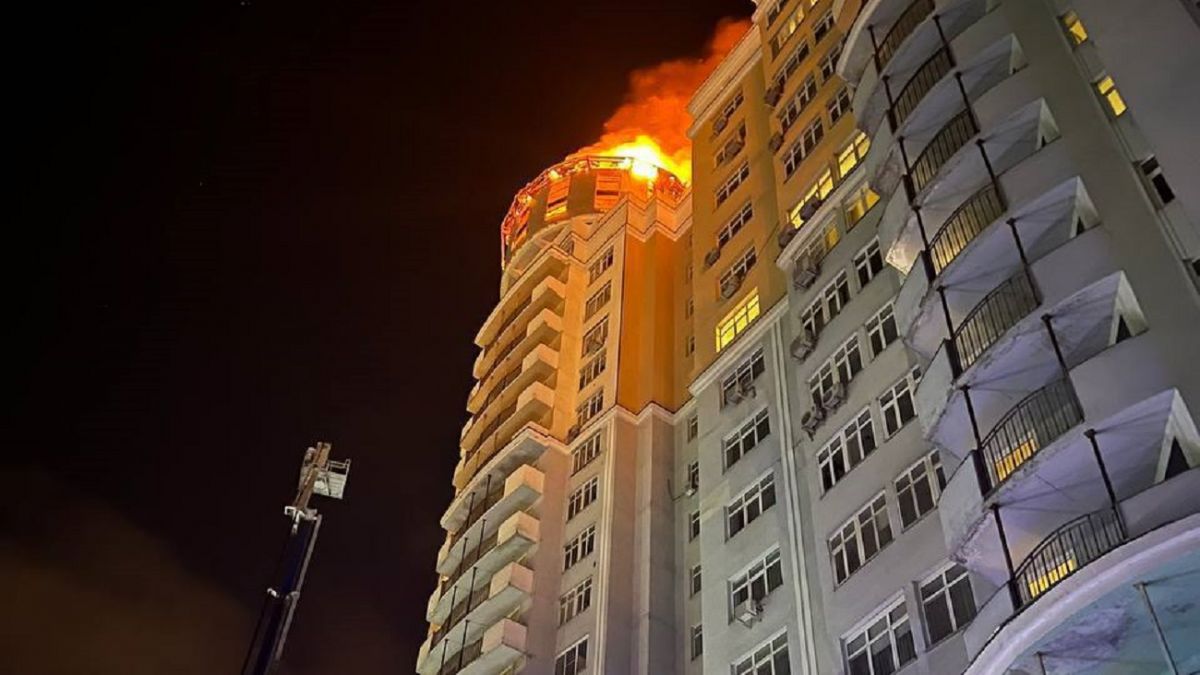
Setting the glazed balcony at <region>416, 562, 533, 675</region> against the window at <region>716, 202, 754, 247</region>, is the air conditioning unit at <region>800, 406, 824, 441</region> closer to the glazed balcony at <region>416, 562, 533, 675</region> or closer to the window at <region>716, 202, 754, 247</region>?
the window at <region>716, 202, 754, 247</region>

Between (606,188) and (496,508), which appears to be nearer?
(496,508)

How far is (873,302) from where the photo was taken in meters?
30.2

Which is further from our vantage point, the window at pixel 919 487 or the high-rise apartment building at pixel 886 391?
the window at pixel 919 487

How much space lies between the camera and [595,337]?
50531 mm

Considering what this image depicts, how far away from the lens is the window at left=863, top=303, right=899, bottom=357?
94.9 feet

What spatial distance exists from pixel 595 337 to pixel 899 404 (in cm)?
2452

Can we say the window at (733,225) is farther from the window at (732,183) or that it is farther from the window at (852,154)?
the window at (852,154)

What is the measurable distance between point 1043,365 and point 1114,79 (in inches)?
229

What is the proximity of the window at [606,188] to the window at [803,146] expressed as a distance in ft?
83.2

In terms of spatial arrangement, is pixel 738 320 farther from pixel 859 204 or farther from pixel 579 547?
pixel 579 547

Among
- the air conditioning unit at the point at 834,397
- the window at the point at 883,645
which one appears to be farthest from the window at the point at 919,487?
the air conditioning unit at the point at 834,397

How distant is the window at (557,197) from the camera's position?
65688 millimetres

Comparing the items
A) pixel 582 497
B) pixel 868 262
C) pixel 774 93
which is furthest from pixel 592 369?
pixel 868 262

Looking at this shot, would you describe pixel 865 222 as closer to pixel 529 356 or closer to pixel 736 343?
pixel 736 343
